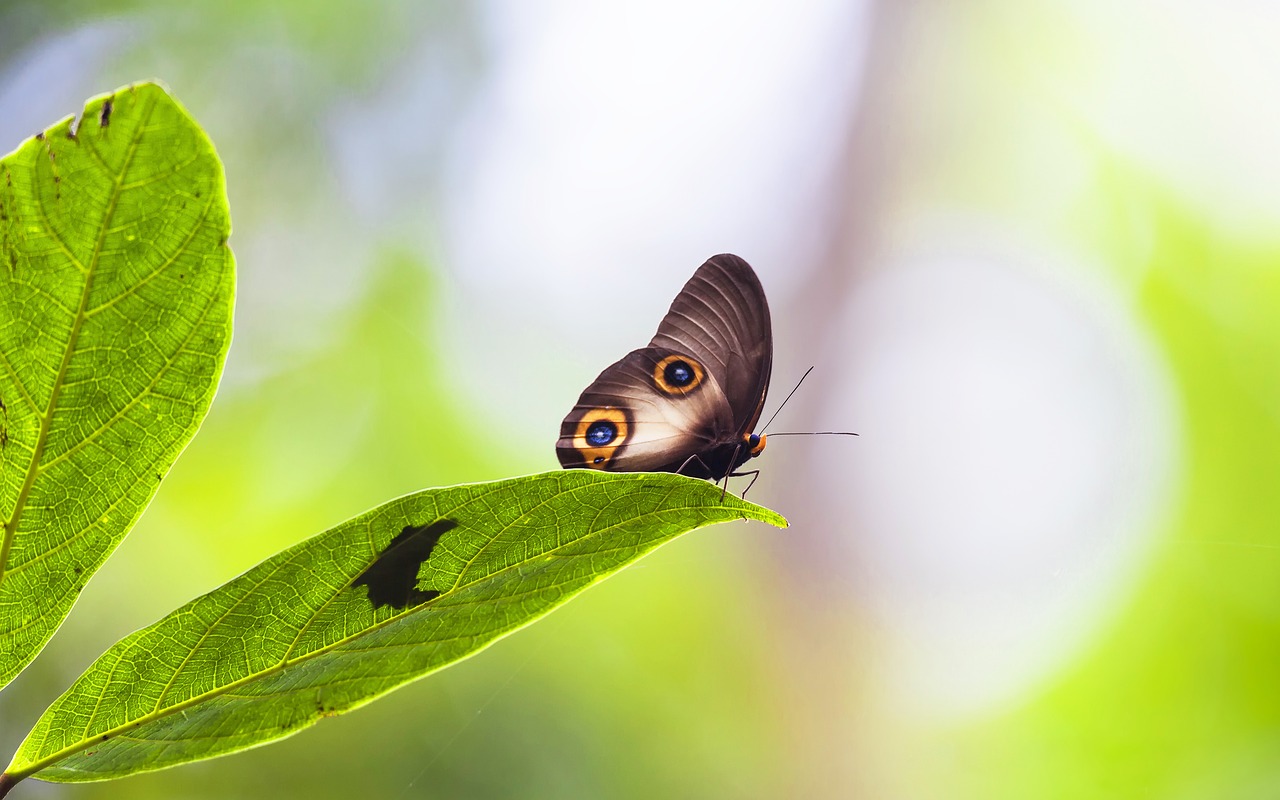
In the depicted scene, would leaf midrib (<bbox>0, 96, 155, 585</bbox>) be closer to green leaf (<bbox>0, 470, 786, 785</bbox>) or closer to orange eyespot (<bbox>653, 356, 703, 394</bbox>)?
green leaf (<bbox>0, 470, 786, 785</bbox>)

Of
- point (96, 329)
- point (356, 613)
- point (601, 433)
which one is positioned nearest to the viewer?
point (96, 329)

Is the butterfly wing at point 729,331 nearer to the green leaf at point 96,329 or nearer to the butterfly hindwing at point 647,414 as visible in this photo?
the butterfly hindwing at point 647,414

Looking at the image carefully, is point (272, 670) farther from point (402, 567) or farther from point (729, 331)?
point (729, 331)

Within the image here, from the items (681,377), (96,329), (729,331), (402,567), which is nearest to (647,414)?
(681,377)

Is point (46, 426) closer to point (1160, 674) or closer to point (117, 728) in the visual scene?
point (117, 728)

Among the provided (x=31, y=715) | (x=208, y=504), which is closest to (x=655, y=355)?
(x=208, y=504)

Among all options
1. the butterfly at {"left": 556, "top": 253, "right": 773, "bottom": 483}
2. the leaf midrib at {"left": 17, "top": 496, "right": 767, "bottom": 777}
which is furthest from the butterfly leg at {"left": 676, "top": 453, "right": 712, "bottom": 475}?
the leaf midrib at {"left": 17, "top": 496, "right": 767, "bottom": 777}

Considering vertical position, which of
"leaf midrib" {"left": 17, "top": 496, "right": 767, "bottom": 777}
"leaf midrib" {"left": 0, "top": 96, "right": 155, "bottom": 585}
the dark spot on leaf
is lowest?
"leaf midrib" {"left": 17, "top": 496, "right": 767, "bottom": 777}

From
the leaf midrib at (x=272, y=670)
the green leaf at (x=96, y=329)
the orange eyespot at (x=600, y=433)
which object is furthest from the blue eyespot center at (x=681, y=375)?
the green leaf at (x=96, y=329)
